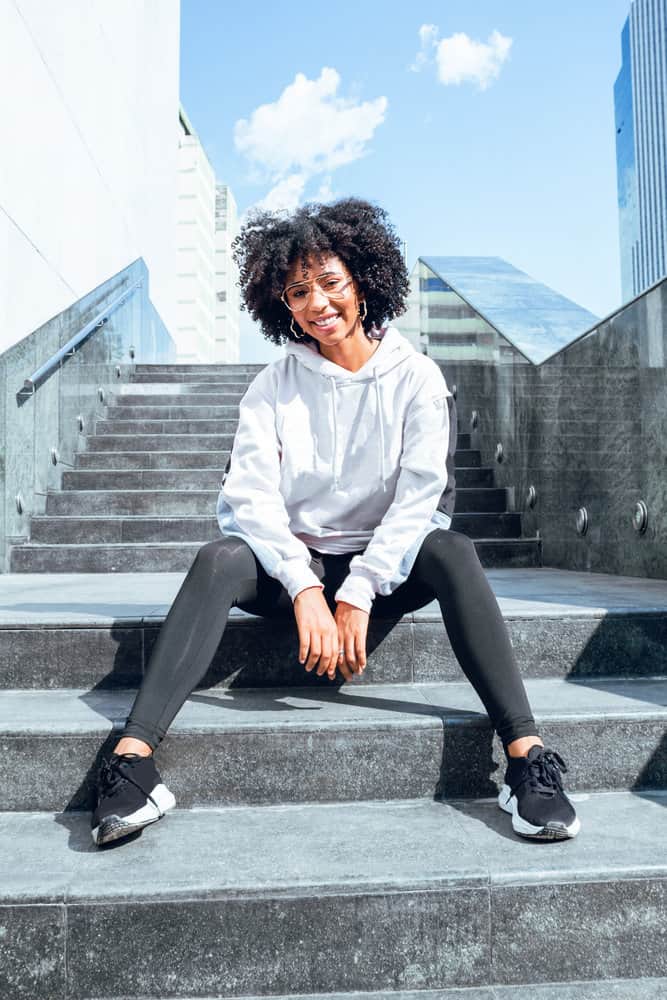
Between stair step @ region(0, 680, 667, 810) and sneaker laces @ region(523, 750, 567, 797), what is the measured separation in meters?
0.21

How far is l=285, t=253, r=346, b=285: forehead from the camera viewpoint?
86.0 inches

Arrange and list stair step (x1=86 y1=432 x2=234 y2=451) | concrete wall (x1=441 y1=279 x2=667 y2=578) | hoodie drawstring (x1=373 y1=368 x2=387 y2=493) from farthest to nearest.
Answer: stair step (x1=86 y1=432 x2=234 y2=451), concrete wall (x1=441 y1=279 x2=667 y2=578), hoodie drawstring (x1=373 y1=368 x2=387 y2=493)

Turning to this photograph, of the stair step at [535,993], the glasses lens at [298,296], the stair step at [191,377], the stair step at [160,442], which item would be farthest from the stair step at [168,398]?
the stair step at [535,993]

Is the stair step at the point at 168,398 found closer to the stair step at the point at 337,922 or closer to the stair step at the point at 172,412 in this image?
the stair step at the point at 172,412

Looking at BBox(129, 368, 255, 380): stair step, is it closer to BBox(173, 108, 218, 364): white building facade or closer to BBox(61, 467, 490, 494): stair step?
BBox(61, 467, 490, 494): stair step

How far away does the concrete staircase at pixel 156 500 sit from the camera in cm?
383

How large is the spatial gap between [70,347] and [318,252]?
3.25m

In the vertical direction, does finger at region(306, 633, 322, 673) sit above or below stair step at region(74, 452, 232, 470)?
below

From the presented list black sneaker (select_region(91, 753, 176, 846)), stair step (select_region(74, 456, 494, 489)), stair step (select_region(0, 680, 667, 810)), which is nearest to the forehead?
stair step (select_region(0, 680, 667, 810))

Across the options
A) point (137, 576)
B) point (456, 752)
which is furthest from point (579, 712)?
point (137, 576)

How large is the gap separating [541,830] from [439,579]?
0.55 m

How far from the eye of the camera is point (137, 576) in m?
3.60

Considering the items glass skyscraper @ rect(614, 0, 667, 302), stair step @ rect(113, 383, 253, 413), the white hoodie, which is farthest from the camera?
glass skyscraper @ rect(614, 0, 667, 302)

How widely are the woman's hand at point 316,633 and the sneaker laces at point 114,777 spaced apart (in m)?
0.41
